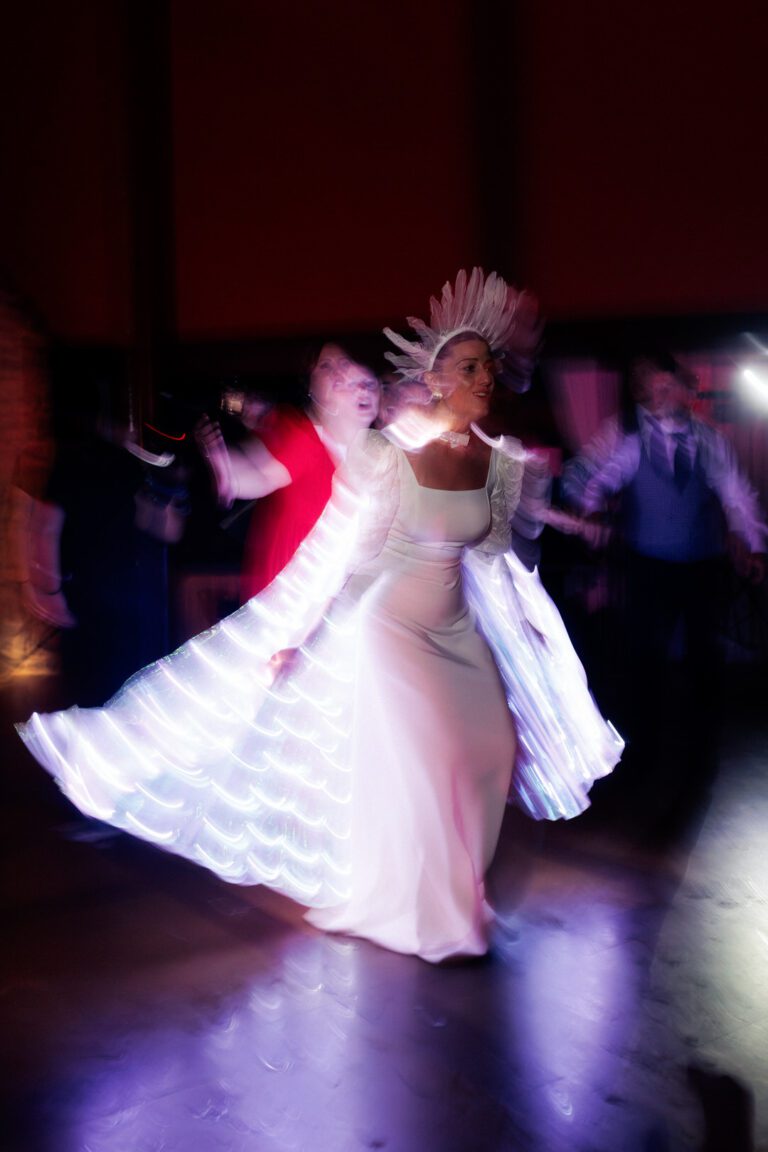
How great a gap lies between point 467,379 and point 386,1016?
187 centimetres

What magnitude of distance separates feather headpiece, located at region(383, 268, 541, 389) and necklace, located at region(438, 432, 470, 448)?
0.25 meters

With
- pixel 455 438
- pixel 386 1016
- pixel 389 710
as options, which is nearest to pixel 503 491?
pixel 455 438

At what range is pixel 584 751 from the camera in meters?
3.52

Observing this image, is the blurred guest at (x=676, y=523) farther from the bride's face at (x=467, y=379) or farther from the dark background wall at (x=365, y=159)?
the dark background wall at (x=365, y=159)

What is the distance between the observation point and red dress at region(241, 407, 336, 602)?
4.14 m

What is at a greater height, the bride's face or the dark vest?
the bride's face

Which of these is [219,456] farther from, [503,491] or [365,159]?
[365,159]

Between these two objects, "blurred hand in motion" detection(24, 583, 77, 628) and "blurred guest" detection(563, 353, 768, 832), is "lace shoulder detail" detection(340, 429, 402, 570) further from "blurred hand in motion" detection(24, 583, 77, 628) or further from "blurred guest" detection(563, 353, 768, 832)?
"blurred hand in motion" detection(24, 583, 77, 628)

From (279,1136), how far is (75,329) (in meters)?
6.12

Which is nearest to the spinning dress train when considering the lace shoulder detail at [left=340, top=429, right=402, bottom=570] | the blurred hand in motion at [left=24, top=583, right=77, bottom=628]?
the lace shoulder detail at [left=340, top=429, right=402, bottom=570]

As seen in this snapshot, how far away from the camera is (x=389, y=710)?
313 cm

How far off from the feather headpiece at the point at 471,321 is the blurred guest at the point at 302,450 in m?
0.74

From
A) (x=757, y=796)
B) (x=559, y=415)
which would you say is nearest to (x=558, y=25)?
(x=559, y=415)

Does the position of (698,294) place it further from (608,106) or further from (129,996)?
(129,996)
